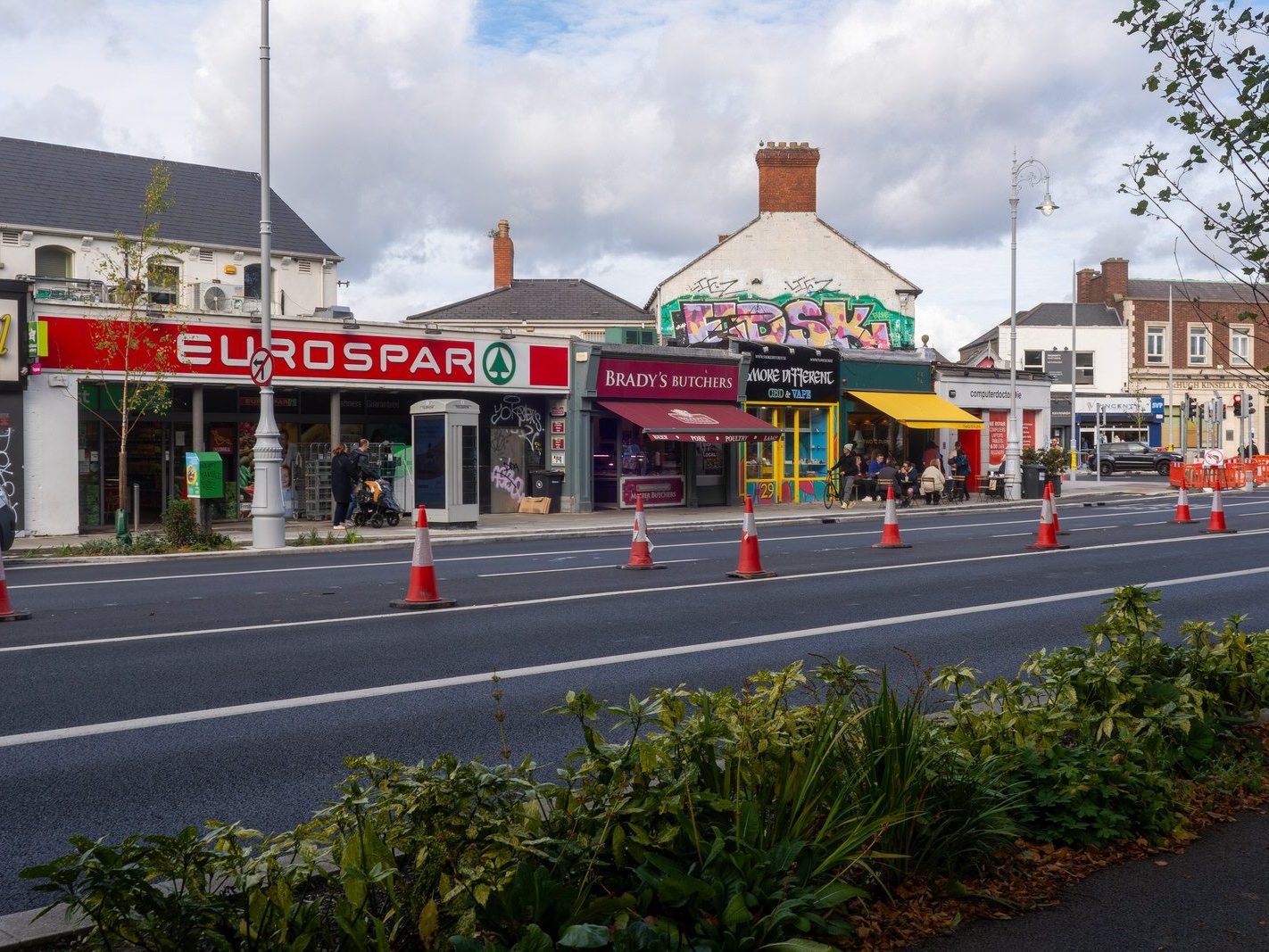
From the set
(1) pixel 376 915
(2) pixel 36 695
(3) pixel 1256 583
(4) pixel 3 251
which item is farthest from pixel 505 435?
(1) pixel 376 915

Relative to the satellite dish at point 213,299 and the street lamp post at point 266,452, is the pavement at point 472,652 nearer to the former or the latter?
the street lamp post at point 266,452

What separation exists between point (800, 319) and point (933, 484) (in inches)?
630

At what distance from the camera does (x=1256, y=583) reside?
14125mm

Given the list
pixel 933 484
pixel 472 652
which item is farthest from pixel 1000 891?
pixel 933 484

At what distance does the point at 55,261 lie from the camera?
35.9 meters

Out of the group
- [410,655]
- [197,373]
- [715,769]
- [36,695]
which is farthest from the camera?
[197,373]

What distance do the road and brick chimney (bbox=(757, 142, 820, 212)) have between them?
3057 centimetres

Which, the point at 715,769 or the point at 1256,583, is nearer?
the point at 715,769

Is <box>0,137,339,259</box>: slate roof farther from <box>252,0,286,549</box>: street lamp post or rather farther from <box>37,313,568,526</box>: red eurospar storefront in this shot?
<box>252,0,286,549</box>: street lamp post

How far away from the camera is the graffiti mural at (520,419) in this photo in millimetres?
29547

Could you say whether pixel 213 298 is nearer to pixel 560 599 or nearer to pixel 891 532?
pixel 891 532

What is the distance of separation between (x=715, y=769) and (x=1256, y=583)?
12156 mm

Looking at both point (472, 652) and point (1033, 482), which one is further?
point (1033, 482)

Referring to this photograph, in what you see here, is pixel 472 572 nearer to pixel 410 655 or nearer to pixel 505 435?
pixel 410 655
